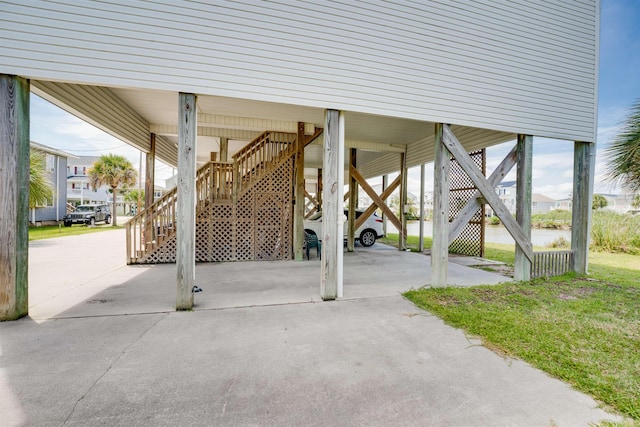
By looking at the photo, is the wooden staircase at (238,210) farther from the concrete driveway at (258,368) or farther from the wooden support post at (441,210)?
the wooden support post at (441,210)

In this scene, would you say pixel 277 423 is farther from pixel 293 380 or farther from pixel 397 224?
pixel 397 224

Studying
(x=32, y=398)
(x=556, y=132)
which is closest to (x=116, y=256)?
(x=32, y=398)

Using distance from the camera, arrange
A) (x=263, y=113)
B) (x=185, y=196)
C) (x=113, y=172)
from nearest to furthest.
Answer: (x=185, y=196) < (x=263, y=113) < (x=113, y=172)

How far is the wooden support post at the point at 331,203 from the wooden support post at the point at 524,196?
330cm

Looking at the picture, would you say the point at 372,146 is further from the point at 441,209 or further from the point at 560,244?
the point at 560,244

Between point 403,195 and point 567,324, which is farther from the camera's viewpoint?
point 403,195

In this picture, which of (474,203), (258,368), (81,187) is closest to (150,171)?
(258,368)

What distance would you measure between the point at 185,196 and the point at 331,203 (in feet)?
5.98

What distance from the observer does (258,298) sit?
3.71 m

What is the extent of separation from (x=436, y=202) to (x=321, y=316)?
2.56m

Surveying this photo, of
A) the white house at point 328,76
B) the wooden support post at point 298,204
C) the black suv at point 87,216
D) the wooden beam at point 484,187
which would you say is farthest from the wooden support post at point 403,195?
the black suv at point 87,216

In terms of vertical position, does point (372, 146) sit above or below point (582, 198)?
above

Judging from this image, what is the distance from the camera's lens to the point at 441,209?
420 centimetres

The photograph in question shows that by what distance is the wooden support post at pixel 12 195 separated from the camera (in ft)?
9.19
